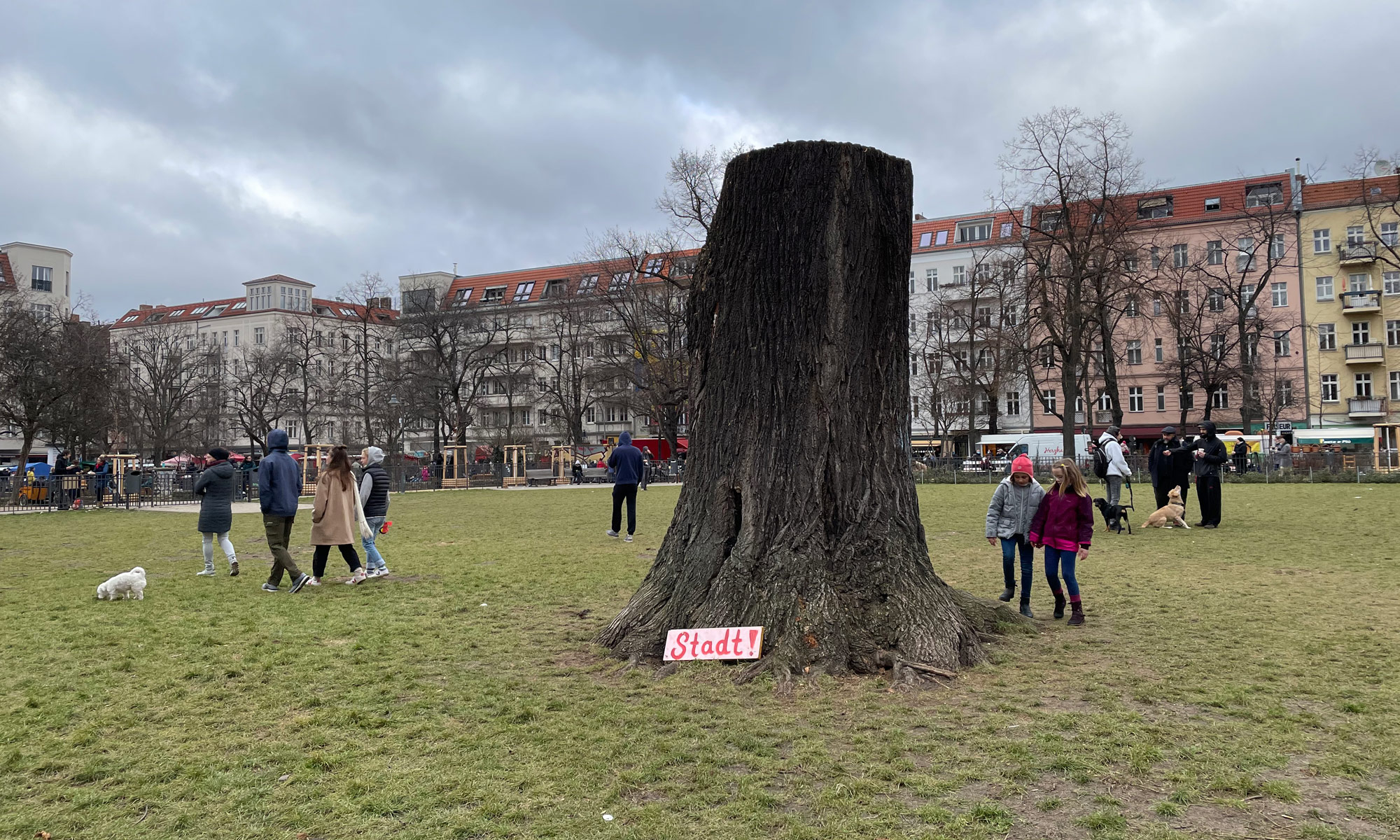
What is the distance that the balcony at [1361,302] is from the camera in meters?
57.8

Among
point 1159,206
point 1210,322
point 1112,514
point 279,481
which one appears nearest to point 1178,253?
point 1159,206

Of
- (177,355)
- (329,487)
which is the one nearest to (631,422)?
(177,355)

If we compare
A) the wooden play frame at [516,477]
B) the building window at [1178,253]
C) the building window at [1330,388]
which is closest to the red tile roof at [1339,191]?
the building window at [1178,253]

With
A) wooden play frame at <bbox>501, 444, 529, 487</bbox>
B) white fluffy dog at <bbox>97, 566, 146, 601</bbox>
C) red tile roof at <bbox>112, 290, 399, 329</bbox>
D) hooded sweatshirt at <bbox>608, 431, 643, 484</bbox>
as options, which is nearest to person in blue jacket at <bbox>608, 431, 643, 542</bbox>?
hooded sweatshirt at <bbox>608, 431, 643, 484</bbox>

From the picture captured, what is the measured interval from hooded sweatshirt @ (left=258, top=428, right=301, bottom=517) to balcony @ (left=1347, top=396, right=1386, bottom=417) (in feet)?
207

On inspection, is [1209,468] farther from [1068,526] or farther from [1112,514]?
[1068,526]

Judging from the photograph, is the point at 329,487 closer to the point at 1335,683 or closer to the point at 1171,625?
the point at 1171,625

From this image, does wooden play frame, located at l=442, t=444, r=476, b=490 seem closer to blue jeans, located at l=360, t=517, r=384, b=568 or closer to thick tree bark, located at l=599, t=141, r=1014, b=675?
blue jeans, located at l=360, t=517, r=384, b=568

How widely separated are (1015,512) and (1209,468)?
30.8 ft

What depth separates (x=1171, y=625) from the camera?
8039 mm

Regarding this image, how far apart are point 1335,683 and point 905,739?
9.74 feet

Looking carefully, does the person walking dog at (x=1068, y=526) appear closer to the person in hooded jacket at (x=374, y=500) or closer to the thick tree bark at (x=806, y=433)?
the thick tree bark at (x=806, y=433)

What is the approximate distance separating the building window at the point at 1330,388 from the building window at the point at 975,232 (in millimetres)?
22957

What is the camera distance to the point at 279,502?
1115cm
